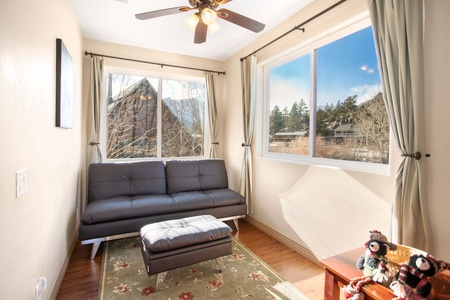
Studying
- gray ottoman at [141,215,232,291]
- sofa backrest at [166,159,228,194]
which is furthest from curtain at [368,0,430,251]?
sofa backrest at [166,159,228,194]

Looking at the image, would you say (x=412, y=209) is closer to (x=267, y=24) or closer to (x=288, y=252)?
(x=288, y=252)

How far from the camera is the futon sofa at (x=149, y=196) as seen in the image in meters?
2.37

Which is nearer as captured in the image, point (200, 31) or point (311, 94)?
point (200, 31)

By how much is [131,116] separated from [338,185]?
311 cm

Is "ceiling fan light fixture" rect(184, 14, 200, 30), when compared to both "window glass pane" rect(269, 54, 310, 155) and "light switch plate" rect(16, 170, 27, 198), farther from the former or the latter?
"light switch plate" rect(16, 170, 27, 198)

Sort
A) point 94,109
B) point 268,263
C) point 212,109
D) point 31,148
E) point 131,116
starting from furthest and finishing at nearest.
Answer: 1. point 212,109
2. point 131,116
3. point 94,109
4. point 268,263
5. point 31,148

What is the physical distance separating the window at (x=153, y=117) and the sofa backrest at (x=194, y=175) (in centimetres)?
62

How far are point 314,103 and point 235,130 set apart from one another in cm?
150

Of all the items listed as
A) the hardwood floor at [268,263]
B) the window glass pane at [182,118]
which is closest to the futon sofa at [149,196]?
the hardwood floor at [268,263]

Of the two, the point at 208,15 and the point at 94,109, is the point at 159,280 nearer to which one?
the point at 208,15

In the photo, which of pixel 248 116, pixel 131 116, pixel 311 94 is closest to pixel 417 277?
pixel 311 94

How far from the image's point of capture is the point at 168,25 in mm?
2861

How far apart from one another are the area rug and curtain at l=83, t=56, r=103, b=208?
1466mm

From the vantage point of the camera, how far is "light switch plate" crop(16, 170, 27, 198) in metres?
1.10
